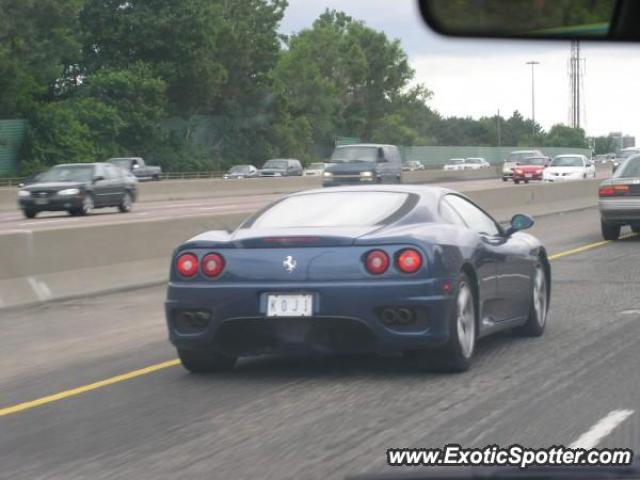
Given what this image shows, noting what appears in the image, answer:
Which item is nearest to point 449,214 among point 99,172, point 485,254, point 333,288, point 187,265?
point 485,254

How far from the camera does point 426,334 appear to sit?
9211 mm

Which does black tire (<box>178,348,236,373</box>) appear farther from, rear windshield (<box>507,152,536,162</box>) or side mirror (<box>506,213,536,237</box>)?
rear windshield (<box>507,152,536,162</box>)

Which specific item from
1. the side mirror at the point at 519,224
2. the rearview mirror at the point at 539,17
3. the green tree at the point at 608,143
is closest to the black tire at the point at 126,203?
the green tree at the point at 608,143

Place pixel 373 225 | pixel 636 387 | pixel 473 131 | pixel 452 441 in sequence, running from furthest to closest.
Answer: pixel 473 131 → pixel 373 225 → pixel 636 387 → pixel 452 441

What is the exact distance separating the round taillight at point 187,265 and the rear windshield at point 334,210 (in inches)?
23.7

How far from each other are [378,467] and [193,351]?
3.44 m

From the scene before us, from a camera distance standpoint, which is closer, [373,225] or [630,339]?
[373,225]

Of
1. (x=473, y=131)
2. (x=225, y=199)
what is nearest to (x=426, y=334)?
(x=225, y=199)

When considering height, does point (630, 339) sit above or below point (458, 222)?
below

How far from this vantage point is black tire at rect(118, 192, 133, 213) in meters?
40.9

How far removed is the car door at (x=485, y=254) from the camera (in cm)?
1021

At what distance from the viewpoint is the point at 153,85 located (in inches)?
3391

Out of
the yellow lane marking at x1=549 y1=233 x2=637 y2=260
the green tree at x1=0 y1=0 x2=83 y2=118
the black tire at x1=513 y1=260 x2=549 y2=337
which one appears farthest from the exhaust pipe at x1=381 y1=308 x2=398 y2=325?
the green tree at x1=0 y1=0 x2=83 y2=118

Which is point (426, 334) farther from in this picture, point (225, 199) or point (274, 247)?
point (225, 199)
